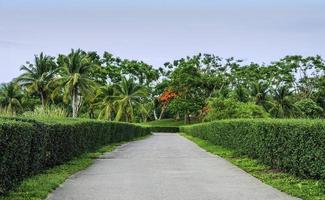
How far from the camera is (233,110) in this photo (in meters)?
45.4

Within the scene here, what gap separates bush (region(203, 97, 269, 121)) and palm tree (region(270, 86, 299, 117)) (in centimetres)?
2581

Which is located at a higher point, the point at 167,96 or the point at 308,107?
the point at 167,96

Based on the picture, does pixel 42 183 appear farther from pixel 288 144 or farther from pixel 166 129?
pixel 166 129

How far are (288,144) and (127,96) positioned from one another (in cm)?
6031

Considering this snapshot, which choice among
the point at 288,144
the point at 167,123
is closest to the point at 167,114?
the point at 167,123

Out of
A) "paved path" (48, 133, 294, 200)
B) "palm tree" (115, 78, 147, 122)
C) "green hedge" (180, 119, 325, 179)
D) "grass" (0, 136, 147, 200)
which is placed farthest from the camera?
"palm tree" (115, 78, 147, 122)

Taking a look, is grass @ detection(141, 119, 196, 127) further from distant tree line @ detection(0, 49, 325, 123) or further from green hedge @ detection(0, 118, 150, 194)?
green hedge @ detection(0, 118, 150, 194)

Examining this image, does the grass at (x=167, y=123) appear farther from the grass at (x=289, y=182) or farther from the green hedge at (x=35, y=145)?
the grass at (x=289, y=182)

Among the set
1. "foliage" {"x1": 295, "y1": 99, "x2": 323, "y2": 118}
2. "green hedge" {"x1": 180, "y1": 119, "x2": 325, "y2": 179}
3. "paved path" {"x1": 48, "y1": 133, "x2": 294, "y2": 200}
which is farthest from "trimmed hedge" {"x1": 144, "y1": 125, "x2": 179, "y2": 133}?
"paved path" {"x1": 48, "y1": 133, "x2": 294, "y2": 200}

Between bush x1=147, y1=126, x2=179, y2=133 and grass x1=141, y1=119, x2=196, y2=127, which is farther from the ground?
grass x1=141, y1=119, x2=196, y2=127

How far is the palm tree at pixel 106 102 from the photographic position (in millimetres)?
73062

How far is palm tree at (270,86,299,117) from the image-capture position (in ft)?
238

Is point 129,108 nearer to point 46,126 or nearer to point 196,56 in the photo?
point 196,56

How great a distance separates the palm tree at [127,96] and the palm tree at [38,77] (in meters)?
10.3
